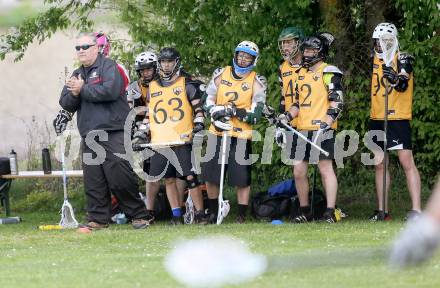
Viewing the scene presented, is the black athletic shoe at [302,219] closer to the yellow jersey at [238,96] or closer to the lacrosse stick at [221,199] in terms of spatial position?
the lacrosse stick at [221,199]

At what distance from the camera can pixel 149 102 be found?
42.2 feet

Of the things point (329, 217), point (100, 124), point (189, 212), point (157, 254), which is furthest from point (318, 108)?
point (157, 254)

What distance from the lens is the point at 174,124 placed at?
41.5ft

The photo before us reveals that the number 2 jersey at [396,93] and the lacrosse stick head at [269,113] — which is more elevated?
the number 2 jersey at [396,93]

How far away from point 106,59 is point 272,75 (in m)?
2.60

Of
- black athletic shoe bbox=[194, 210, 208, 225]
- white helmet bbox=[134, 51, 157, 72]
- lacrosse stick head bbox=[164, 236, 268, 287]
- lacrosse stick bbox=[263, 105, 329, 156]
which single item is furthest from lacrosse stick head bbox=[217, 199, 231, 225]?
lacrosse stick head bbox=[164, 236, 268, 287]

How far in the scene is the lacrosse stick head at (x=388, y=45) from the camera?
12.0 meters

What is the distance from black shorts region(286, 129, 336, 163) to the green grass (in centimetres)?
81

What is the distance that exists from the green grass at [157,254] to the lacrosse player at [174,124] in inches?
22.5

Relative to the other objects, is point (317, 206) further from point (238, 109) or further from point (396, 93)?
point (396, 93)

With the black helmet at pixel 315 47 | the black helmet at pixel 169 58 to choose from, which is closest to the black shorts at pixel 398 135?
the black helmet at pixel 315 47

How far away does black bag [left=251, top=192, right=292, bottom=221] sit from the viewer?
1294 centimetres

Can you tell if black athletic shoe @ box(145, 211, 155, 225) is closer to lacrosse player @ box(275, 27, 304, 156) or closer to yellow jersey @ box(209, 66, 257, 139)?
yellow jersey @ box(209, 66, 257, 139)

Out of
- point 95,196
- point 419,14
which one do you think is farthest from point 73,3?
point 419,14
